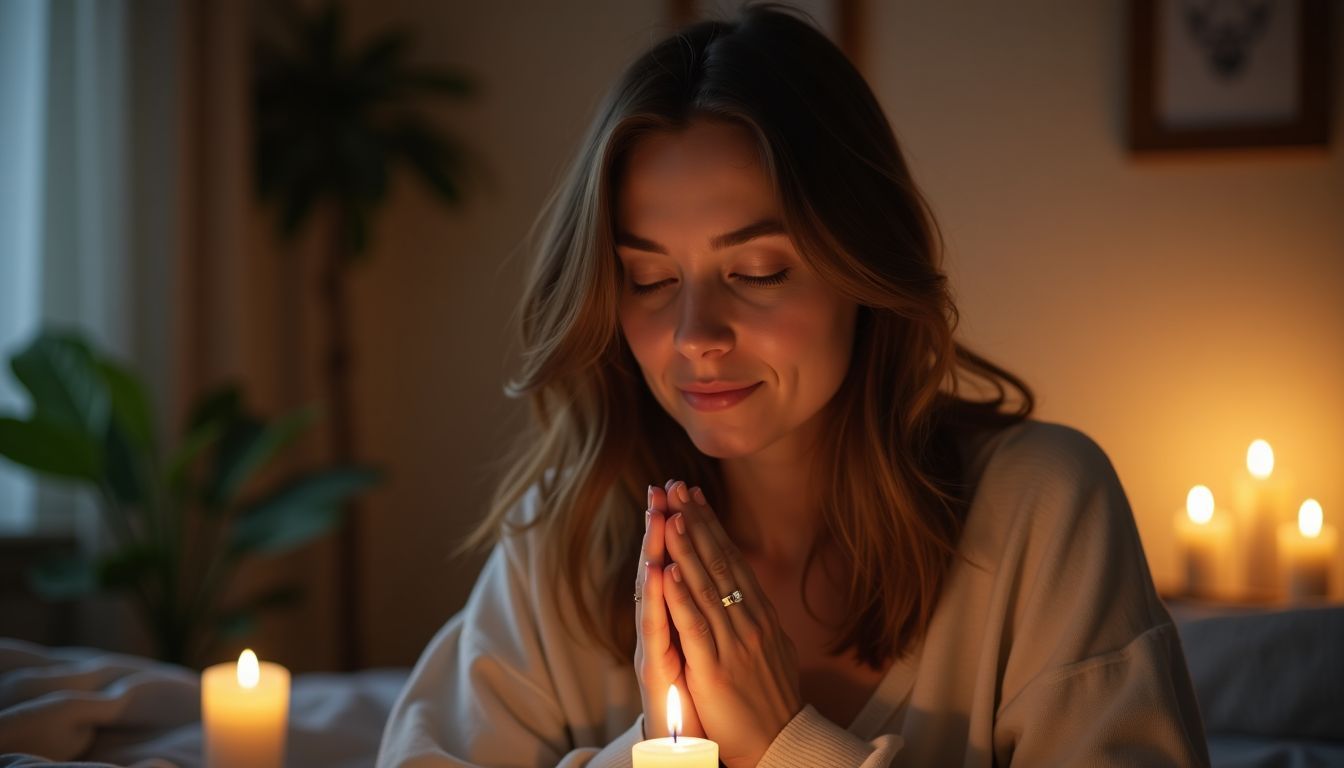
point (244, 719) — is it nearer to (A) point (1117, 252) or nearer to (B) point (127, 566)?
(B) point (127, 566)

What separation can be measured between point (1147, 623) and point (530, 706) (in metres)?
0.73

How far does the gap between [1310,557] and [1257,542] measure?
0.43 metres

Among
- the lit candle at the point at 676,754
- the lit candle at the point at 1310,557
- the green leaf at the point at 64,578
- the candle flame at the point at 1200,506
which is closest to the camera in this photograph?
the lit candle at the point at 676,754

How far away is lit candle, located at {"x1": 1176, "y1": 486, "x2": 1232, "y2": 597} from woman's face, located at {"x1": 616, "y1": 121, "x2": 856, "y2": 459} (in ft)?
6.13

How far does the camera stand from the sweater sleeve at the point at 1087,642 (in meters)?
1.15

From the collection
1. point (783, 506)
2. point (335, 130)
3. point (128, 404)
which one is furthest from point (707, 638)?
point (335, 130)

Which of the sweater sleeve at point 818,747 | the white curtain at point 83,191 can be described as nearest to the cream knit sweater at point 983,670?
the sweater sleeve at point 818,747

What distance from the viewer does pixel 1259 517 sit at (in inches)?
119

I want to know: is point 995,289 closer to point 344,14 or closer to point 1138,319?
point 1138,319

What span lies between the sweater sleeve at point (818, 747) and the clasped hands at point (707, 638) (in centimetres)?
Answer: 2

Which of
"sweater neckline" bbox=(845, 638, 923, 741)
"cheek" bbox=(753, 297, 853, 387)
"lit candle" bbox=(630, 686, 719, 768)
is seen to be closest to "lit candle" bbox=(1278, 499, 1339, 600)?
"sweater neckline" bbox=(845, 638, 923, 741)

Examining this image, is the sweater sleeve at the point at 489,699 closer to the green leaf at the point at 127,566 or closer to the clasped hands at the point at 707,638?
the clasped hands at the point at 707,638

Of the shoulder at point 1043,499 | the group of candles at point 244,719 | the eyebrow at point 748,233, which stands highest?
the eyebrow at point 748,233

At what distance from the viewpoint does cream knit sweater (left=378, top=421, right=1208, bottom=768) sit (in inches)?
46.7
